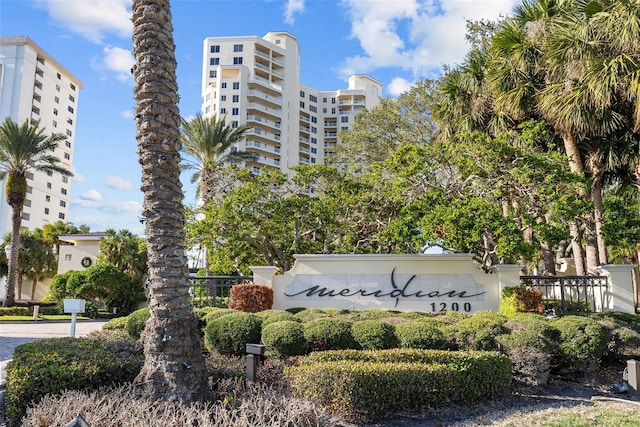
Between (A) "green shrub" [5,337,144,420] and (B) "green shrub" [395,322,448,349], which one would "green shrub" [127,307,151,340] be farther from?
(B) "green shrub" [395,322,448,349]

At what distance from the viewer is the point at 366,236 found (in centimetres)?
1931

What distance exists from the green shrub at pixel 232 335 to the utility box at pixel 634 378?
227 inches

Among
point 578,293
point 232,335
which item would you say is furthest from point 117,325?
point 578,293

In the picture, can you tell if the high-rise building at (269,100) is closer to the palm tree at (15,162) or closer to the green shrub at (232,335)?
the palm tree at (15,162)

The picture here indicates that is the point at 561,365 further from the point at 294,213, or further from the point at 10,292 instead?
the point at 10,292

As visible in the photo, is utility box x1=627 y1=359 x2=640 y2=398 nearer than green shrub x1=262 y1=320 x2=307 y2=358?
Yes

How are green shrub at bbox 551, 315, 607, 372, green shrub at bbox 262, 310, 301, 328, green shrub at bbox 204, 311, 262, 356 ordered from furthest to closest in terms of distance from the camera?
green shrub at bbox 262, 310, 301, 328 → green shrub at bbox 204, 311, 262, 356 → green shrub at bbox 551, 315, 607, 372

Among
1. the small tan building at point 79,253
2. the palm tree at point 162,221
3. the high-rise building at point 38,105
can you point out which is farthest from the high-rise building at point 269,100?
the palm tree at point 162,221

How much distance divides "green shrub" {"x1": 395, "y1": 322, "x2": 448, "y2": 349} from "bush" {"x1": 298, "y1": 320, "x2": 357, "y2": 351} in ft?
2.64

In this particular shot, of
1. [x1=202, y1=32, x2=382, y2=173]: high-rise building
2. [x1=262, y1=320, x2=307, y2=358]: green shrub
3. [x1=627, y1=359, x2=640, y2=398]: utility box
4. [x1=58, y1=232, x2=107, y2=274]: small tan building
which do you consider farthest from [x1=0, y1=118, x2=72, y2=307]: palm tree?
[x1=627, y1=359, x2=640, y2=398]: utility box

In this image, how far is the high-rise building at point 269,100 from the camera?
225 ft

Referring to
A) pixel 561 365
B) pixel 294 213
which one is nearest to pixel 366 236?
pixel 294 213

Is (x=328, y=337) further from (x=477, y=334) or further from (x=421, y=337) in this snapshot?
(x=477, y=334)

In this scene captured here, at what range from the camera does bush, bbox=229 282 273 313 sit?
1266 cm
